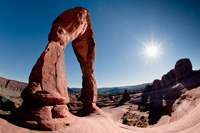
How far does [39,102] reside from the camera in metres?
3.92

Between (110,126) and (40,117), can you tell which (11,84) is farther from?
(40,117)

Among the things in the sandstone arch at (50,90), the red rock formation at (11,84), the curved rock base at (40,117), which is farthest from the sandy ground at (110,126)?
the red rock formation at (11,84)

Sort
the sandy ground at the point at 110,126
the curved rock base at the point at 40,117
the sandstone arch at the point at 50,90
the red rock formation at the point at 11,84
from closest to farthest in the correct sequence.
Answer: the sandy ground at the point at 110,126
the curved rock base at the point at 40,117
the sandstone arch at the point at 50,90
the red rock formation at the point at 11,84

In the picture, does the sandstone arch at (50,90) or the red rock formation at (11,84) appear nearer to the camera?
the sandstone arch at (50,90)

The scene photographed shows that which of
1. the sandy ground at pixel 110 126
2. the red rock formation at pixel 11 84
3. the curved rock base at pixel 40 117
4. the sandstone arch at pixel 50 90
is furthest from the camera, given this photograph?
the red rock formation at pixel 11 84

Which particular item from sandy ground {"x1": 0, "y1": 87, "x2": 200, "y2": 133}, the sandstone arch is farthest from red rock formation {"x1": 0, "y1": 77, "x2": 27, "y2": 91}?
sandy ground {"x1": 0, "y1": 87, "x2": 200, "y2": 133}

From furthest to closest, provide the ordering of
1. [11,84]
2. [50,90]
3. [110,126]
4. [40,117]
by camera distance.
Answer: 1. [11,84]
2. [110,126]
3. [50,90]
4. [40,117]

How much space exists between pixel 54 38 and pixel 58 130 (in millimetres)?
4975

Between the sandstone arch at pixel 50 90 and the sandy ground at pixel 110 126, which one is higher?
the sandstone arch at pixel 50 90

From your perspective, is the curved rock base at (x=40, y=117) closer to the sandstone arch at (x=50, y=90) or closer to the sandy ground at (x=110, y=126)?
the sandstone arch at (x=50, y=90)

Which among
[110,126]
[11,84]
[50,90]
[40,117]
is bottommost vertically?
[11,84]

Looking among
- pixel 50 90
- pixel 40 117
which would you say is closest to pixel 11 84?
pixel 50 90

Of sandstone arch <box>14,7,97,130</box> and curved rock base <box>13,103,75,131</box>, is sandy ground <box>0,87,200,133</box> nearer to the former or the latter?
curved rock base <box>13,103,75,131</box>

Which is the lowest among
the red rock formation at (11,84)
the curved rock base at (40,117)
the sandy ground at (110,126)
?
the red rock formation at (11,84)
